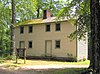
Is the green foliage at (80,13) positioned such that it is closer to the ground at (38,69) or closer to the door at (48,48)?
the ground at (38,69)

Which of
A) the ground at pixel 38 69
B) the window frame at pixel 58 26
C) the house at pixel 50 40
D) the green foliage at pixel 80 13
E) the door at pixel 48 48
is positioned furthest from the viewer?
the door at pixel 48 48

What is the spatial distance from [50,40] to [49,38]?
0.32 meters

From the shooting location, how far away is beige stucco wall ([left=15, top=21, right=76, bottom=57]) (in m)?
Answer: 30.8

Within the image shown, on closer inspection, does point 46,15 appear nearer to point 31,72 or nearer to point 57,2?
point 57,2

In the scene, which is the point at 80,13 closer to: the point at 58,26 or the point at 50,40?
the point at 58,26

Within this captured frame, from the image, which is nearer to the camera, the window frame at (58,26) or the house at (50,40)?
the house at (50,40)

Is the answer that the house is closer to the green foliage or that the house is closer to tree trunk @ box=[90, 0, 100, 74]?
the green foliage

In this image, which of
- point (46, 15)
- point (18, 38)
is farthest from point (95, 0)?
point (18, 38)

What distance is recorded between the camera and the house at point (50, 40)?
30.7 meters

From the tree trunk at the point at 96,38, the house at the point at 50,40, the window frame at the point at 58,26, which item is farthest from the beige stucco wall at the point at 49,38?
the tree trunk at the point at 96,38

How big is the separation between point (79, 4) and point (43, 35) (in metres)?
13.9

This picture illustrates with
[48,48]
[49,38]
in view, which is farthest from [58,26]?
[48,48]

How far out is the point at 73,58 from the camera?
29.9 metres

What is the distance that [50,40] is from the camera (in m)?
32.9
